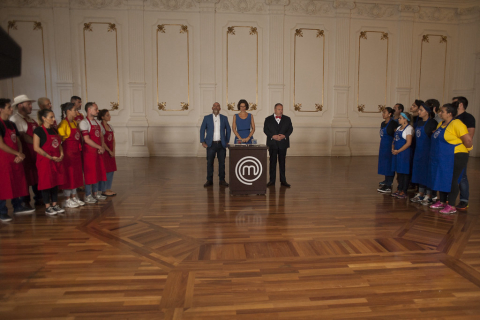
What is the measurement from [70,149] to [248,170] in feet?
8.28

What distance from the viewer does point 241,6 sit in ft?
33.5

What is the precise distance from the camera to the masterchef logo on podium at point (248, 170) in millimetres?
5332

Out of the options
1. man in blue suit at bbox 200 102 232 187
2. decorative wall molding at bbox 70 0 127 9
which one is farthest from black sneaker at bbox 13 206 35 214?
decorative wall molding at bbox 70 0 127 9

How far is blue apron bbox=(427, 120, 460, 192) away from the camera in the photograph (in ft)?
14.3

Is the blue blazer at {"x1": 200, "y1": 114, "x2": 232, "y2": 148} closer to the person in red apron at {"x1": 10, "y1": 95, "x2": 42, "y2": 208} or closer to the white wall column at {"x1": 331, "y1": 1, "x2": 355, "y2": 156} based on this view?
the person in red apron at {"x1": 10, "y1": 95, "x2": 42, "y2": 208}

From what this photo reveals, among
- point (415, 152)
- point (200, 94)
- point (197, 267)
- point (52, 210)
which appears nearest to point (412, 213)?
point (415, 152)

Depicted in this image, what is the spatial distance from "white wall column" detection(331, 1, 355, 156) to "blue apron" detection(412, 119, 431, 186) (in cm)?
569

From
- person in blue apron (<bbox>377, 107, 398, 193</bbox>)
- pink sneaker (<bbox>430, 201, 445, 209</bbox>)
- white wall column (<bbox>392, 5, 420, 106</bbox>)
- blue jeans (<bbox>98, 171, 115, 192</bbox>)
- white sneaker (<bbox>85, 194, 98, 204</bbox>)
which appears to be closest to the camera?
pink sneaker (<bbox>430, 201, 445, 209</bbox>)

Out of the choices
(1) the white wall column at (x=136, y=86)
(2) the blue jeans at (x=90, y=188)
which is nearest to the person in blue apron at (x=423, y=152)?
(2) the blue jeans at (x=90, y=188)

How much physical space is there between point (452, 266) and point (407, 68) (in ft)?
31.8

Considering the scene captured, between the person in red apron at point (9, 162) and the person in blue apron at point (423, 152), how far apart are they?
5272 millimetres

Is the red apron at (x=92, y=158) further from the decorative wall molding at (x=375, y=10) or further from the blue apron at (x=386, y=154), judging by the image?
the decorative wall molding at (x=375, y=10)

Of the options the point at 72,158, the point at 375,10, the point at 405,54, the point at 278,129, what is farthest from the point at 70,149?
the point at 405,54

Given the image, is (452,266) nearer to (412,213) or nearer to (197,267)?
(412,213)
